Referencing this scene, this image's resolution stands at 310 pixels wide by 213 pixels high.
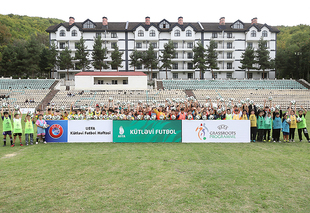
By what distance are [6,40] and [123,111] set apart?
7213 cm

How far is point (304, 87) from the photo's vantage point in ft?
145

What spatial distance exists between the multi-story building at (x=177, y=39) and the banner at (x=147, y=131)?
46.8 meters

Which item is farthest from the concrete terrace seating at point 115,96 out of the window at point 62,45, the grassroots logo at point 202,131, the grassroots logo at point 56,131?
the window at point 62,45

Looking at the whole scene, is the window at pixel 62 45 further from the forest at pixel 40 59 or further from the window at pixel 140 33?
the window at pixel 140 33

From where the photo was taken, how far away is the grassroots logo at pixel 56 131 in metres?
11.8

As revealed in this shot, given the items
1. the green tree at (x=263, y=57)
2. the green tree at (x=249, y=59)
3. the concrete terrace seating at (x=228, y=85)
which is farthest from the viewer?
the green tree at (x=263, y=57)

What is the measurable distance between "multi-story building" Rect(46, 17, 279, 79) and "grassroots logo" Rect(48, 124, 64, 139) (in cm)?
4669

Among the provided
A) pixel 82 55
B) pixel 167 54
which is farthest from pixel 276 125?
pixel 82 55

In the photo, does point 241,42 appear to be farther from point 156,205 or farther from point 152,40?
point 156,205

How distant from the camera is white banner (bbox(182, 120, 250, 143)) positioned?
1170 centimetres

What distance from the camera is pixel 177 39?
57938 mm

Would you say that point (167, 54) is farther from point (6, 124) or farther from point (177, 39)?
point (6, 124)

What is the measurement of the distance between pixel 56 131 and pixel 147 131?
486 cm

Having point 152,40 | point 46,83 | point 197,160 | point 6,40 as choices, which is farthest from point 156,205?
point 6,40
